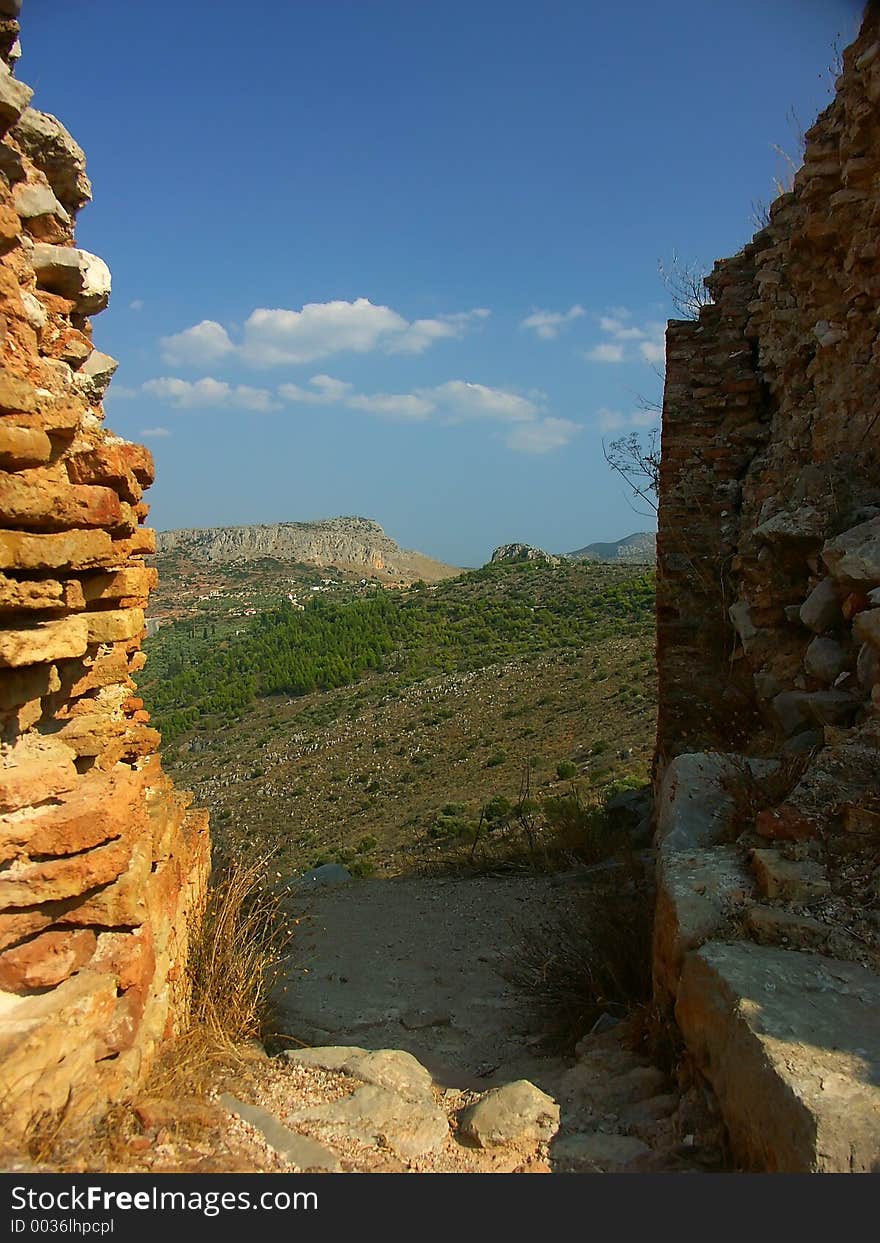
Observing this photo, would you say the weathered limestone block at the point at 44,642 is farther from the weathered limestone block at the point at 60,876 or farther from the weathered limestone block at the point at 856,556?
the weathered limestone block at the point at 856,556

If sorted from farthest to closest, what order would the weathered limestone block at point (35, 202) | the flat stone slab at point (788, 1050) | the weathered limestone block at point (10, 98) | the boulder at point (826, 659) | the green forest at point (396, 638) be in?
the green forest at point (396, 638)
the boulder at point (826, 659)
the weathered limestone block at point (35, 202)
the weathered limestone block at point (10, 98)
the flat stone slab at point (788, 1050)

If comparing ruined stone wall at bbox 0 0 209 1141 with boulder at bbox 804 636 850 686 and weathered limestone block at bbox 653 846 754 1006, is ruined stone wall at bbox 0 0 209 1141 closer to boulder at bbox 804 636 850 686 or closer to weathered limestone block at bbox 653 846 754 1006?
weathered limestone block at bbox 653 846 754 1006

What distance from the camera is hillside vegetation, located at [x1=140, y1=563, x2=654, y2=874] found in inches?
557

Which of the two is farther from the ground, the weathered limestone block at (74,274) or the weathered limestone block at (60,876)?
the weathered limestone block at (74,274)

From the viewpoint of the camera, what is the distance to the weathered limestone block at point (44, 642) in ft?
8.64

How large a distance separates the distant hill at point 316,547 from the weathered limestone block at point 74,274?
202ft

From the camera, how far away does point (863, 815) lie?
3.26m

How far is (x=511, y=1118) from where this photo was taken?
3051mm

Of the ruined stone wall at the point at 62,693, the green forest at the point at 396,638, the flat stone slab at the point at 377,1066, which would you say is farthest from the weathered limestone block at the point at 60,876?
the green forest at the point at 396,638

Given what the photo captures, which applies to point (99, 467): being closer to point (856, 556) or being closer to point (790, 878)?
point (790, 878)

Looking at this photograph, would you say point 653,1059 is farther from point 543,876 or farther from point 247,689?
point 247,689

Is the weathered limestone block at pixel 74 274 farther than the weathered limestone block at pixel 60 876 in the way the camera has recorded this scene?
Yes

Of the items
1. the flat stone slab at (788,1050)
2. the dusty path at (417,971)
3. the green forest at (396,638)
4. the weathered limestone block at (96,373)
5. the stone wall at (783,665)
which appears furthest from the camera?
the green forest at (396,638)

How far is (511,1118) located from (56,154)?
4.25 metres
